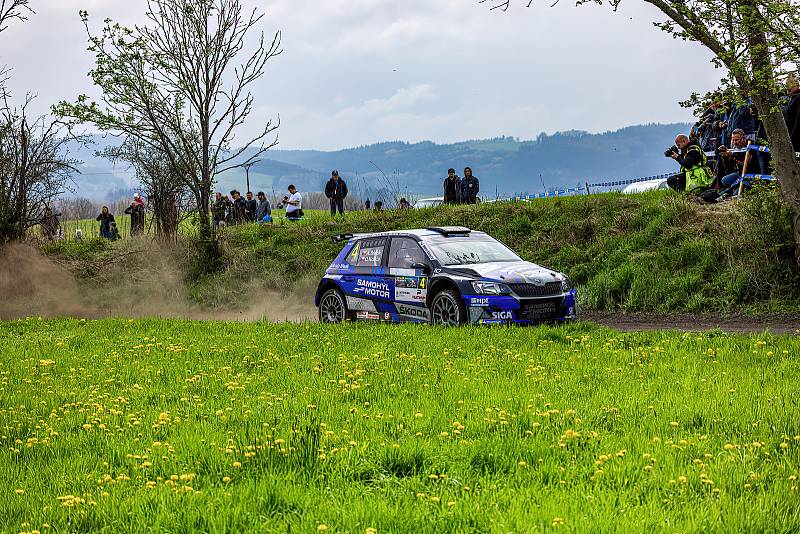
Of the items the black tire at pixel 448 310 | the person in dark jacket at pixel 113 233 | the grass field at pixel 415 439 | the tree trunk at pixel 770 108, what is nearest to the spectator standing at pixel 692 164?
the tree trunk at pixel 770 108

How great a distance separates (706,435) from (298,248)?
2268 centimetres

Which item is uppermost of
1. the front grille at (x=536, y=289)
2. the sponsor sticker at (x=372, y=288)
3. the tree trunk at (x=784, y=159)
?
the tree trunk at (x=784, y=159)

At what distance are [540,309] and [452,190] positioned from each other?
16.2 metres

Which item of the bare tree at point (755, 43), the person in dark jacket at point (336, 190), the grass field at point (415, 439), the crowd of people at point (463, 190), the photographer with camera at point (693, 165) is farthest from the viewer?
the person in dark jacket at point (336, 190)

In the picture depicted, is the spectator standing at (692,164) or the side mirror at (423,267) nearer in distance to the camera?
the side mirror at (423,267)

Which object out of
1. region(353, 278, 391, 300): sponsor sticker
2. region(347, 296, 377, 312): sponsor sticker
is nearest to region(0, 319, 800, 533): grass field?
region(353, 278, 391, 300): sponsor sticker

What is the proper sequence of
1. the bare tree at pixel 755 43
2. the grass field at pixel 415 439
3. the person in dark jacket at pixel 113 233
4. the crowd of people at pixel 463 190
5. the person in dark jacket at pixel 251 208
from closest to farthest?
the grass field at pixel 415 439 < the bare tree at pixel 755 43 < the crowd of people at pixel 463 190 < the person in dark jacket at pixel 113 233 < the person in dark jacket at pixel 251 208

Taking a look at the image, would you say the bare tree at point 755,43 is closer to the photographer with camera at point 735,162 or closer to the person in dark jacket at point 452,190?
the photographer with camera at point 735,162

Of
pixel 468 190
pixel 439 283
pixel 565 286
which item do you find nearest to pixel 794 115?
pixel 565 286

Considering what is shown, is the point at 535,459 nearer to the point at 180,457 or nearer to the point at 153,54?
the point at 180,457

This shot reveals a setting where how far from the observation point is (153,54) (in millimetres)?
26828

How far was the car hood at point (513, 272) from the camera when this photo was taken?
46.6ft

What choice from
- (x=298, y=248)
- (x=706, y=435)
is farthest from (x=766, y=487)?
(x=298, y=248)

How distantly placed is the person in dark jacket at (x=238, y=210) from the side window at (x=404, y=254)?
63.5 ft
